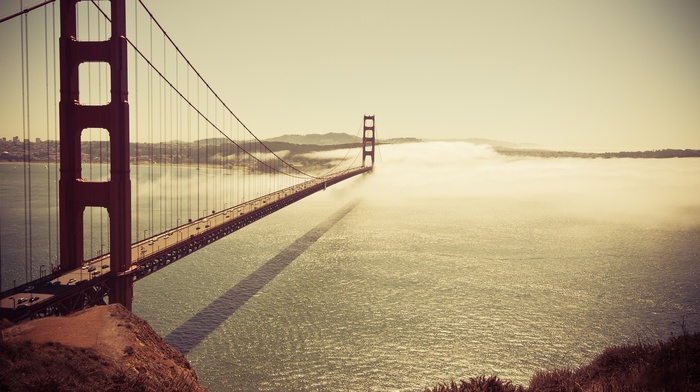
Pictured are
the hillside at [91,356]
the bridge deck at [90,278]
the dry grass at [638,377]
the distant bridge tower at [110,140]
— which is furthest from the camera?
the distant bridge tower at [110,140]

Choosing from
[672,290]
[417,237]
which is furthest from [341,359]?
[417,237]

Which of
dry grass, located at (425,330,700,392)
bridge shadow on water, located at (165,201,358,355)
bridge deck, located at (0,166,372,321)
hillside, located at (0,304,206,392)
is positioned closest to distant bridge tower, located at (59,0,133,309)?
bridge deck, located at (0,166,372,321)

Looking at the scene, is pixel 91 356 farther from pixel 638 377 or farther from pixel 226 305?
pixel 226 305

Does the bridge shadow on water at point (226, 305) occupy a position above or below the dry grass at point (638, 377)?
below

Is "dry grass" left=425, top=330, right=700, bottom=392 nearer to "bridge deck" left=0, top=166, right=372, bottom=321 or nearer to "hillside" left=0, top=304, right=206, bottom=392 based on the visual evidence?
"hillside" left=0, top=304, right=206, bottom=392

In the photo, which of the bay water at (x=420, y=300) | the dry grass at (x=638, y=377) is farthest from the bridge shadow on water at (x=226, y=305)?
the dry grass at (x=638, y=377)

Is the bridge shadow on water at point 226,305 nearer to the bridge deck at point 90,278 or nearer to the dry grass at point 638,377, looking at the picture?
the bridge deck at point 90,278

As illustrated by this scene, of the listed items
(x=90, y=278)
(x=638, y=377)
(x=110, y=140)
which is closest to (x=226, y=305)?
(x=90, y=278)
